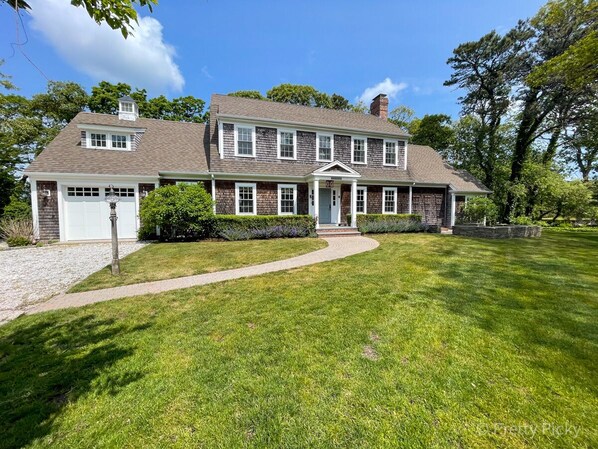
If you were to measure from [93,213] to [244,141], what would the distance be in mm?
8049

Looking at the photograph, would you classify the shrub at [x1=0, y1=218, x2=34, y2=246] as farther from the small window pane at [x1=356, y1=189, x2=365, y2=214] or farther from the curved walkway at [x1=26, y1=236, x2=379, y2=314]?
the small window pane at [x1=356, y1=189, x2=365, y2=214]

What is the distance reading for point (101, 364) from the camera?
Result: 2918 mm

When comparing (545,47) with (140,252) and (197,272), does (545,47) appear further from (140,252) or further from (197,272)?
(140,252)

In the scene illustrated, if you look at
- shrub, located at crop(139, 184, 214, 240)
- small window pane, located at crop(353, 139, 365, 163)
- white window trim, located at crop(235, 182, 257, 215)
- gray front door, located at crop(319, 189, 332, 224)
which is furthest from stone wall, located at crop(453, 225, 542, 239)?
shrub, located at crop(139, 184, 214, 240)

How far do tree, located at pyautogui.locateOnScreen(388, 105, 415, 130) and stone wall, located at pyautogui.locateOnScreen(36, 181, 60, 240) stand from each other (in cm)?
3381

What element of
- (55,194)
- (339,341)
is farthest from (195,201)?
(339,341)

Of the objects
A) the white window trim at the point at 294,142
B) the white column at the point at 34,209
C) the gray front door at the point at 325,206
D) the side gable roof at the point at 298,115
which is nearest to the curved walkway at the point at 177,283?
the gray front door at the point at 325,206

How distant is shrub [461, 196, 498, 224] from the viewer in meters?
14.4

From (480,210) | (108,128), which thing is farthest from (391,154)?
(108,128)

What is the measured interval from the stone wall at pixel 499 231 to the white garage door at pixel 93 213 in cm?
1679

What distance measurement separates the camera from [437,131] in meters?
26.9

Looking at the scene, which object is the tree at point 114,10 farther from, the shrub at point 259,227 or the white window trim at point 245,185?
the white window trim at point 245,185

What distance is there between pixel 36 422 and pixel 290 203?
42.6 feet

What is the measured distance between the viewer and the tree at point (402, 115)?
1309 inches
